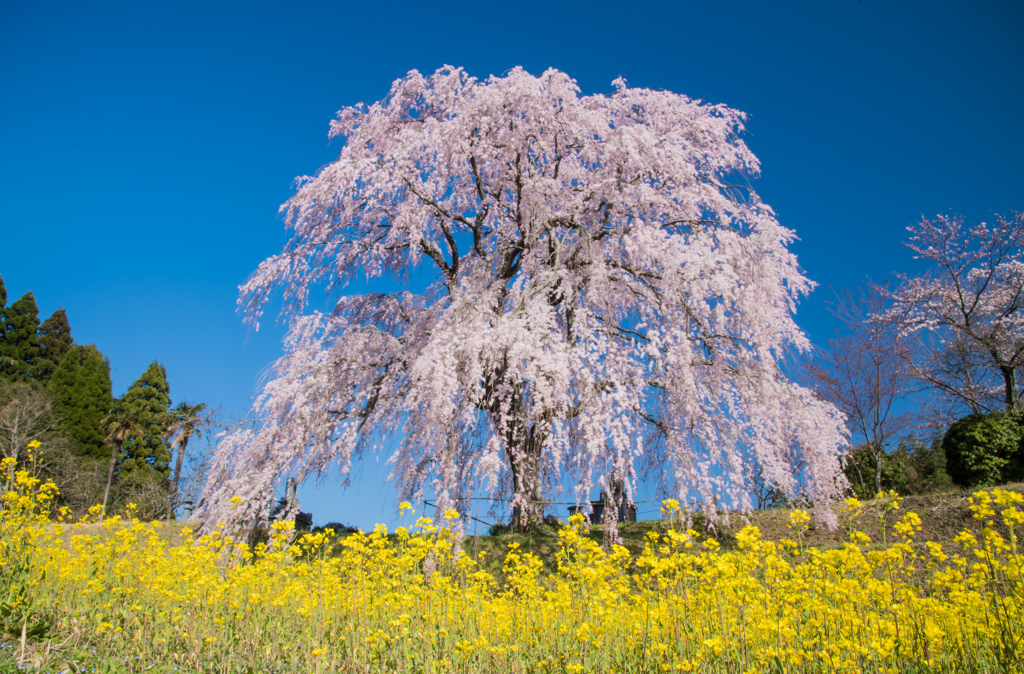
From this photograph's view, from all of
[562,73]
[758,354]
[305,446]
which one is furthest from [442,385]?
[562,73]

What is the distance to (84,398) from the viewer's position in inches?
1363

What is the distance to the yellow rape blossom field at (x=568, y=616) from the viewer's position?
11.1ft

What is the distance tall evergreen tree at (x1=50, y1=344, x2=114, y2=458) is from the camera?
109 feet

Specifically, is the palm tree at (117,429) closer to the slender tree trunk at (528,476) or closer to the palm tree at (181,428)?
the palm tree at (181,428)

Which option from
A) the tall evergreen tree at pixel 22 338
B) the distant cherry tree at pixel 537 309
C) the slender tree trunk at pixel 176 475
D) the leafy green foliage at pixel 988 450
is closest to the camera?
the distant cherry tree at pixel 537 309

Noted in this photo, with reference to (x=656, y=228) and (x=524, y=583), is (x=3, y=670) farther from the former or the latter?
(x=656, y=228)

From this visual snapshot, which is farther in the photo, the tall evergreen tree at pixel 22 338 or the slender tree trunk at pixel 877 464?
the tall evergreen tree at pixel 22 338

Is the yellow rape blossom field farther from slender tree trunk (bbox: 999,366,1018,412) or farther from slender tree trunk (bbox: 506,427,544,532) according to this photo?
slender tree trunk (bbox: 999,366,1018,412)

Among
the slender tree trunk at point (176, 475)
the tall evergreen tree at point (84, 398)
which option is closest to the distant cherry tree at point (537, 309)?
the slender tree trunk at point (176, 475)

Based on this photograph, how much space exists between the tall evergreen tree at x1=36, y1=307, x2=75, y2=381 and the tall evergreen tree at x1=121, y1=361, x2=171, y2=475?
18.9ft

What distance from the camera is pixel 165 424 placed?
3222cm

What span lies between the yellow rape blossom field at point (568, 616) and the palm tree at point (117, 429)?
2492cm

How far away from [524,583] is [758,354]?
7.26 m

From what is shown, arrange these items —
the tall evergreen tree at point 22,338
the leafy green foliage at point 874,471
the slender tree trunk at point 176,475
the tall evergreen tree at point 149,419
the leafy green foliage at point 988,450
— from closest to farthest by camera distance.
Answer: the leafy green foliage at point 988,450
the leafy green foliage at point 874,471
the slender tree trunk at point 176,475
the tall evergreen tree at point 149,419
the tall evergreen tree at point 22,338
